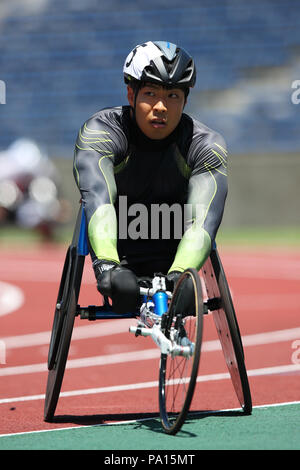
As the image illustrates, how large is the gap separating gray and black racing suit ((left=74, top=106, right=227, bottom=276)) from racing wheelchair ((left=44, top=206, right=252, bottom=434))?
0.23 m

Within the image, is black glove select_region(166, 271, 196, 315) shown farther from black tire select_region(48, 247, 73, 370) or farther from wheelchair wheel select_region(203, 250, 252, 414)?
black tire select_region(48, 247, 73, 370)

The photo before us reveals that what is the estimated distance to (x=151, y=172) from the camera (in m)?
5.27

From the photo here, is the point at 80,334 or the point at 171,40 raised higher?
the point at 171,40

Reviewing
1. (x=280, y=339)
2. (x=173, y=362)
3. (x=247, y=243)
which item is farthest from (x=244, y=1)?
(x=173, y=362)

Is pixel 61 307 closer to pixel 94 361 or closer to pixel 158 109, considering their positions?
pixel 158 109

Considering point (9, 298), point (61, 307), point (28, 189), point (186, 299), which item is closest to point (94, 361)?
point (61, 307)

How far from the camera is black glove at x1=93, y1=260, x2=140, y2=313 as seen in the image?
4.55 meters

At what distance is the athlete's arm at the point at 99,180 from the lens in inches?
190

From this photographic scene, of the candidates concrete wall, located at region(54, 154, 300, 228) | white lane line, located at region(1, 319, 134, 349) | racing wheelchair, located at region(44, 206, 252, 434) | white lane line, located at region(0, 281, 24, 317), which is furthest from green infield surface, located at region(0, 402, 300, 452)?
concrete wall, located at region(54, 154, 300, 228)

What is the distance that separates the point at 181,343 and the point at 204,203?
91 cm

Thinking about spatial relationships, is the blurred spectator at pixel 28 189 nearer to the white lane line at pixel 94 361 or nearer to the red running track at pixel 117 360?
the red running track at pixel 117 360

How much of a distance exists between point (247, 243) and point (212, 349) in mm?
12349

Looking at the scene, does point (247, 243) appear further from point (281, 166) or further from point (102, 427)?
point (102, 427)

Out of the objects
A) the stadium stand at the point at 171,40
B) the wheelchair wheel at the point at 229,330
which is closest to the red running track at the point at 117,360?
the wheelchair wheel at the point at 229,330
